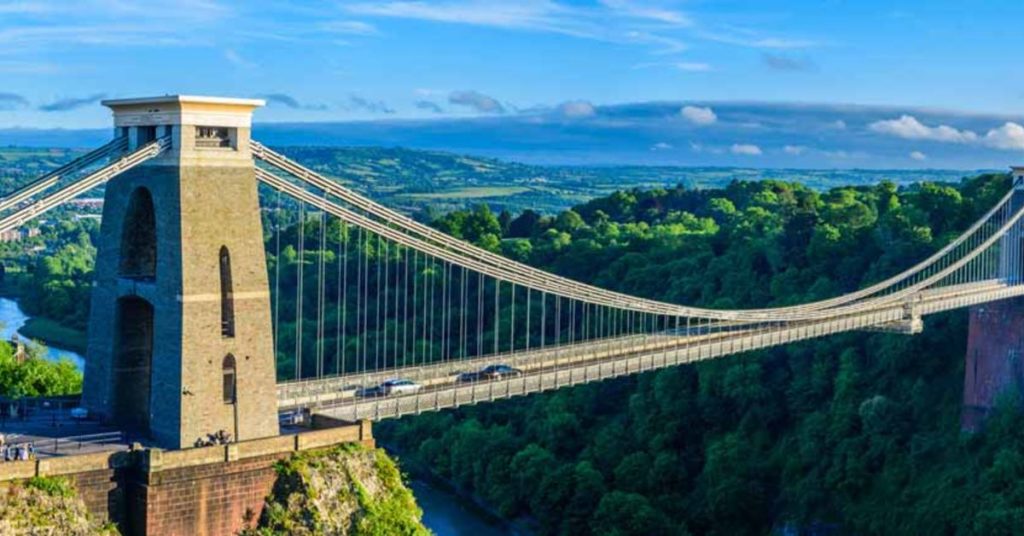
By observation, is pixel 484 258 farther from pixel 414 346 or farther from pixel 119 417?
pixel 414 346

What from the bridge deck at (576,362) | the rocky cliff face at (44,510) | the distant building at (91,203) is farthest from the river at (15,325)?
the distant building at (91,203)

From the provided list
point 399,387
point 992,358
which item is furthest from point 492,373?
point 992,358

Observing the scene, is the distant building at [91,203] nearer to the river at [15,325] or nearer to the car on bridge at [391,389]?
the river at [15,325]

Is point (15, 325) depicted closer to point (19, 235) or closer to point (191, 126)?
point (19, 235)

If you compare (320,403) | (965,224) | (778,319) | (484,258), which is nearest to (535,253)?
(965,224)

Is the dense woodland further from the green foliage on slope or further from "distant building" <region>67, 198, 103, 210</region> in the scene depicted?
"distant building" <region>67, 198, 103, 210</region>
